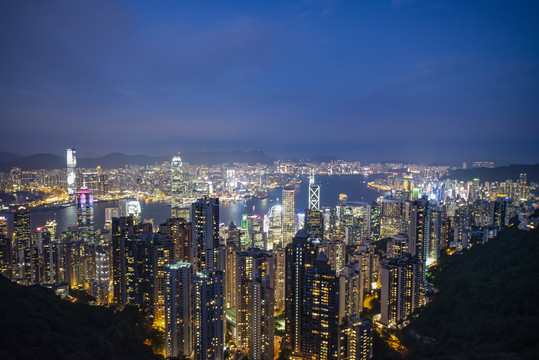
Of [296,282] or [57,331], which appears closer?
[57,331]

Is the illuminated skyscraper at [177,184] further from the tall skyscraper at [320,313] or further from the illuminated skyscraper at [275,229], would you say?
the tall skyscraper at [320,313]

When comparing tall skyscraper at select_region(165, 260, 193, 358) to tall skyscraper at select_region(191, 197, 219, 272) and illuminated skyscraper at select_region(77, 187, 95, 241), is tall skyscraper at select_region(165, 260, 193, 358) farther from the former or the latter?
illuminated skyscraper at select_region(77, 187, 95, 241)

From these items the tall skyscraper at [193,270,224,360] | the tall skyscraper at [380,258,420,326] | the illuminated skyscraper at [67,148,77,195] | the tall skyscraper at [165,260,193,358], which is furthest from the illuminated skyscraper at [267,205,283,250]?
the illuminated skyscraper at [67,148,77,195]

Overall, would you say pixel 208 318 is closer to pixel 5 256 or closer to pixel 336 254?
pixel 336 254

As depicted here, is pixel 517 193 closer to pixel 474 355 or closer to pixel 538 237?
pixel 538 237

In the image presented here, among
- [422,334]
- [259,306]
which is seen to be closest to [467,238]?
[422,334]

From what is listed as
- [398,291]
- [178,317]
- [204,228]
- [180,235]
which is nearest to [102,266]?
[180,235]
